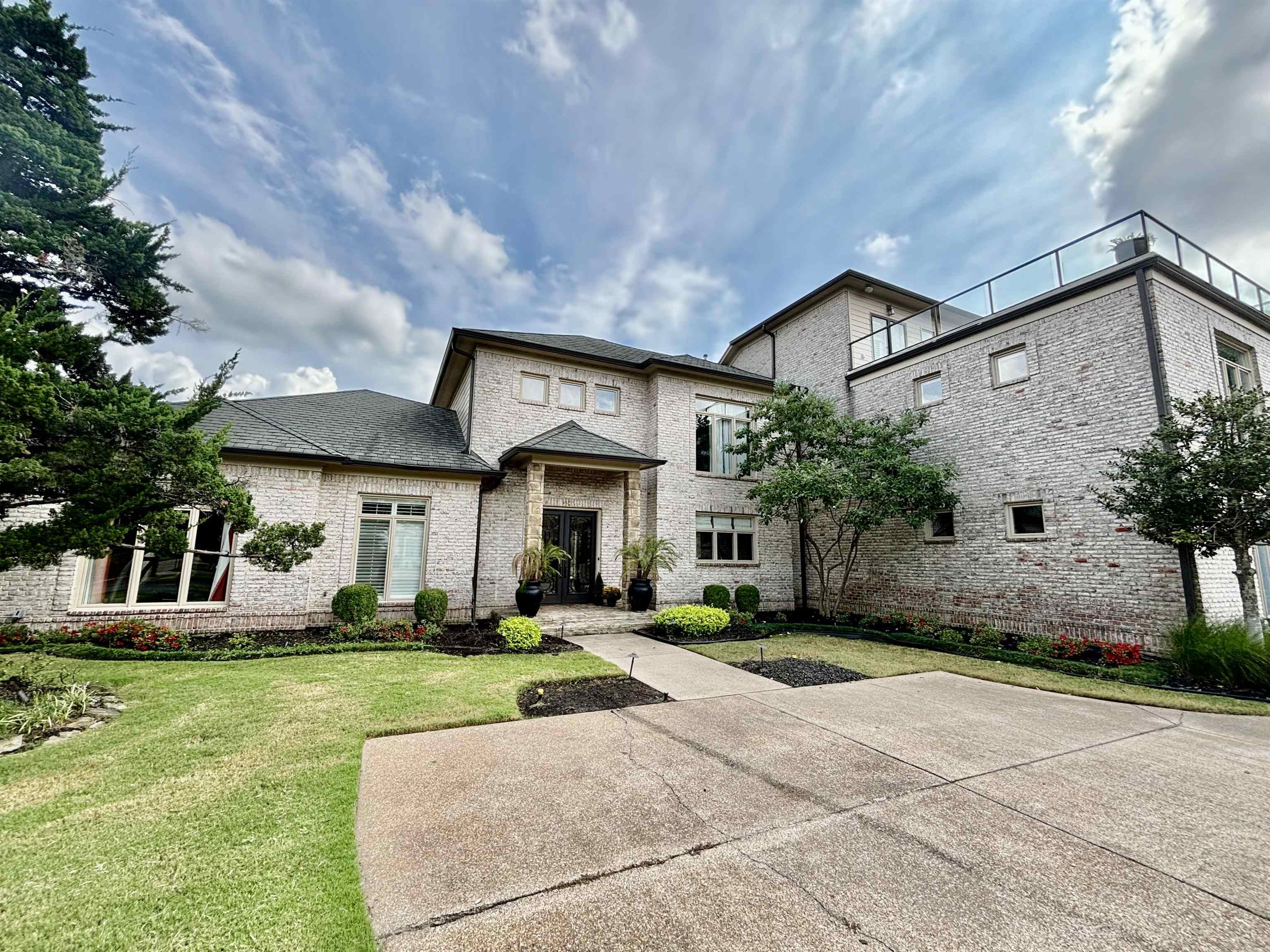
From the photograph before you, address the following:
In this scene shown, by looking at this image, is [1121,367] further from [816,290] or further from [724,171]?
[724,171]

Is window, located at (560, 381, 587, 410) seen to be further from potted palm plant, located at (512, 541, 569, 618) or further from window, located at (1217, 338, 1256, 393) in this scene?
window, located at (1217, 338, 1256, 393)

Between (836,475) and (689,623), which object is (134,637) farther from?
(836,475)

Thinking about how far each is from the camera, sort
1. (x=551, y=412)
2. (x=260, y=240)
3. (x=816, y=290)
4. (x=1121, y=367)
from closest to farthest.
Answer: (x=1121, y=367) < (x=260, y=240) < (x=551, y=412) < (x=816, y=290)

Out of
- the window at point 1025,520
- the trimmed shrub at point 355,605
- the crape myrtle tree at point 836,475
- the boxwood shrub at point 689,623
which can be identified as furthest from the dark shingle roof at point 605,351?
the window at point 1025,520

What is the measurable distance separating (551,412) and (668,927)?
37.4 ft

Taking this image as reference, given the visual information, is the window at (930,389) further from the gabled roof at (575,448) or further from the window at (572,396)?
the window at (572,396)

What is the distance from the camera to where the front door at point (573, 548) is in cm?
1243

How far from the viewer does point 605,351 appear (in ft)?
48.3

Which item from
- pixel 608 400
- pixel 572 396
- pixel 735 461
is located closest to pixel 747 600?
pixel 735 461

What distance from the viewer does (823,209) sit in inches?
527

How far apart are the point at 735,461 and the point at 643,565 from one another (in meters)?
4.55

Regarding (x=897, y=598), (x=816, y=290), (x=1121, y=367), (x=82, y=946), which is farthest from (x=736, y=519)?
(x=82, y=946)

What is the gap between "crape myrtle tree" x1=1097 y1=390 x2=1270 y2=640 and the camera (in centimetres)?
654

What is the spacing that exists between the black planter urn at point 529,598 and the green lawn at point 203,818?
14.0 feet
